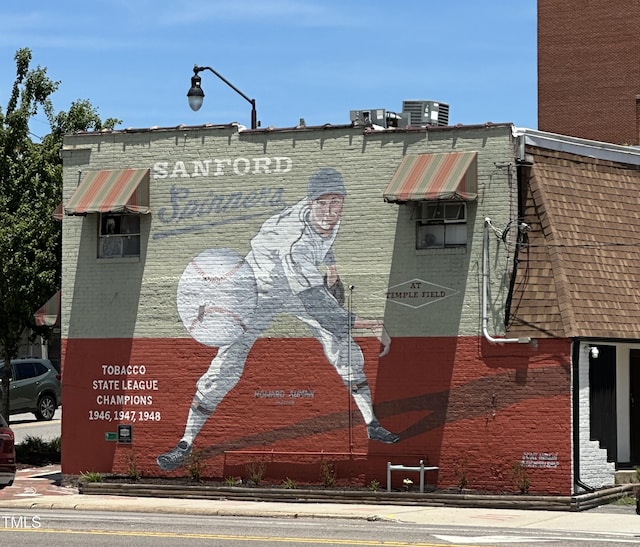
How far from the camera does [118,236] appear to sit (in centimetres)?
2778

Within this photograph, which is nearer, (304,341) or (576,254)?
(576,254)

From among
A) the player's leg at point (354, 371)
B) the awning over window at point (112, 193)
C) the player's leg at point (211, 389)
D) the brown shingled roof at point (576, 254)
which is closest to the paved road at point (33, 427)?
the player's leg at point (211, 389)

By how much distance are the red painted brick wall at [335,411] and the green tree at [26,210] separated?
12.5 ft

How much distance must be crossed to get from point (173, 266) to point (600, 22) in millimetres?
35565

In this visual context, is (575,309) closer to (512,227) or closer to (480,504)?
(512,227)

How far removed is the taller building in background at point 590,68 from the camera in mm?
56594

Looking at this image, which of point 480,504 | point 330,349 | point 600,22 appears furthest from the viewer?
point 600,22

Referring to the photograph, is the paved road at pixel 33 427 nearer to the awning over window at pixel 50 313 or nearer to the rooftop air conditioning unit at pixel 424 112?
the awning over window at pixel 50 313

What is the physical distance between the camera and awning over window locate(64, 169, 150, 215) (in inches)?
1055

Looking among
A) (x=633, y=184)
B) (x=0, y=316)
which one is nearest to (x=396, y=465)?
(x=633, y=184)

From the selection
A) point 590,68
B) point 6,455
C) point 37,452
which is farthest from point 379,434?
point 590,68

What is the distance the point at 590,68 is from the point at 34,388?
30.3 metres

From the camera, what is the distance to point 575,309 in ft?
78.7

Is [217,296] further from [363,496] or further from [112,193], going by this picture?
[363,496]
